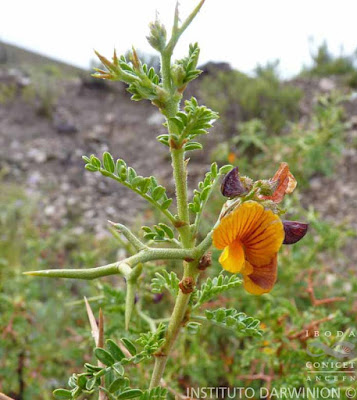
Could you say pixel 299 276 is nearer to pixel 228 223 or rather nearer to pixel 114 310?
pixel 114 310

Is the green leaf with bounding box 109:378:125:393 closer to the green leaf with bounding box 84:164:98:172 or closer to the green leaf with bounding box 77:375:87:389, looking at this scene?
the green leaf with bounding box 77:375:87:389

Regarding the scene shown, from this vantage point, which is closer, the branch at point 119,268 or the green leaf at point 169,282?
the branch at point 119,268

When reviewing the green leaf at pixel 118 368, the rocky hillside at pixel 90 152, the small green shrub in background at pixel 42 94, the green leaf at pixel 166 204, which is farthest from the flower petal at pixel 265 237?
the small green shrub in background at pixel 42 94

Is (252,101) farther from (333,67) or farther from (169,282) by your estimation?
(169,282)

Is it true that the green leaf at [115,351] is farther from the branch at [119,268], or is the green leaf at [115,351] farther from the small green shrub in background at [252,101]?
the small green shrub in background at [252,101]

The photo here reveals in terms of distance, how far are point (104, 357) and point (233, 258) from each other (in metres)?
0.20

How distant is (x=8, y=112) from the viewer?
4770 mm

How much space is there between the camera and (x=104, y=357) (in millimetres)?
485

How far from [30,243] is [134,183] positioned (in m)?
1.50

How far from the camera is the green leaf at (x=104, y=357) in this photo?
48 cm

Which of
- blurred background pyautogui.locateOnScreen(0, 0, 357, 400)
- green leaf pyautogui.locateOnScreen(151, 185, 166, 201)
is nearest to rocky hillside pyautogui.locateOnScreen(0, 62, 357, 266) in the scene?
blurred background pyautogui.locateOnScreen(0, 0, 357, 400)

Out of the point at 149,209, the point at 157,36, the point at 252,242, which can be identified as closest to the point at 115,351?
the point at 252,242

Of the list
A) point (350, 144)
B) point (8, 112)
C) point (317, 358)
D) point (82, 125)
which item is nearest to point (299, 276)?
point (317, 358)

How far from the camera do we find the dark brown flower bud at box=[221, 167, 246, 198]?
0.54m
